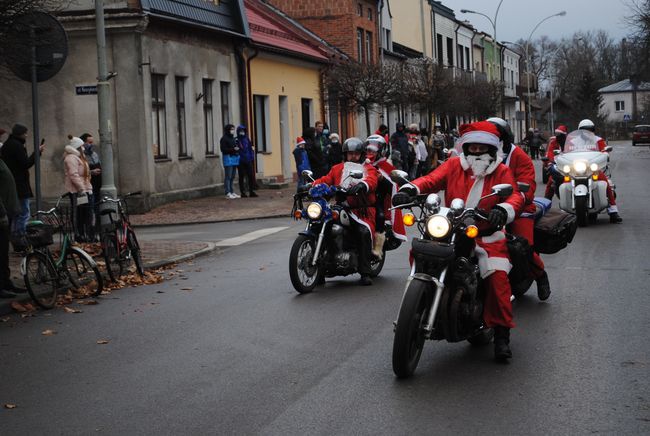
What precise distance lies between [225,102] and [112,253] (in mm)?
17684

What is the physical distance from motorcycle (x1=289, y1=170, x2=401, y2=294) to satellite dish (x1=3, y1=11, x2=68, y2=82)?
11.2 feet

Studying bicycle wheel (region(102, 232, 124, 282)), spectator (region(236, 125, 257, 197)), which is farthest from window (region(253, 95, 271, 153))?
bicycle wheel (region(102, 232, 124, 282))

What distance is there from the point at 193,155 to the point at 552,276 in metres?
16.8

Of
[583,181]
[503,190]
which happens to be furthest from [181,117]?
[503,190]

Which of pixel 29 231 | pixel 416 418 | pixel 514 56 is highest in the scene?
pixel 514 56

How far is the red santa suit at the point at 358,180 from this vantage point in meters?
11.1

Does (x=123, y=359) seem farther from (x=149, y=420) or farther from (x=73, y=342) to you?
(x=149, y=420)

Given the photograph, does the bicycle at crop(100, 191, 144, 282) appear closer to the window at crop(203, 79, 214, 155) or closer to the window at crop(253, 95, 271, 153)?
the window at crop(203, 79, 214, 155)

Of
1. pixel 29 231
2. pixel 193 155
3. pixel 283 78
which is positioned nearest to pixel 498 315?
pixel 29 231

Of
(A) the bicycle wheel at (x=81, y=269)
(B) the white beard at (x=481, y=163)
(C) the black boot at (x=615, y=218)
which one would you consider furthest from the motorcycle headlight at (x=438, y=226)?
(C) the black boot at (x=615, y=218)

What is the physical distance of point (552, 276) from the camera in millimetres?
11125

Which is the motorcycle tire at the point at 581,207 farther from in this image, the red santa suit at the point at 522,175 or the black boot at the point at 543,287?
the red santa suit at the point at 522,175

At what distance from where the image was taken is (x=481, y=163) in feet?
24.0

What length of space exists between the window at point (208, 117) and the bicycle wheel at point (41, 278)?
17356mm
